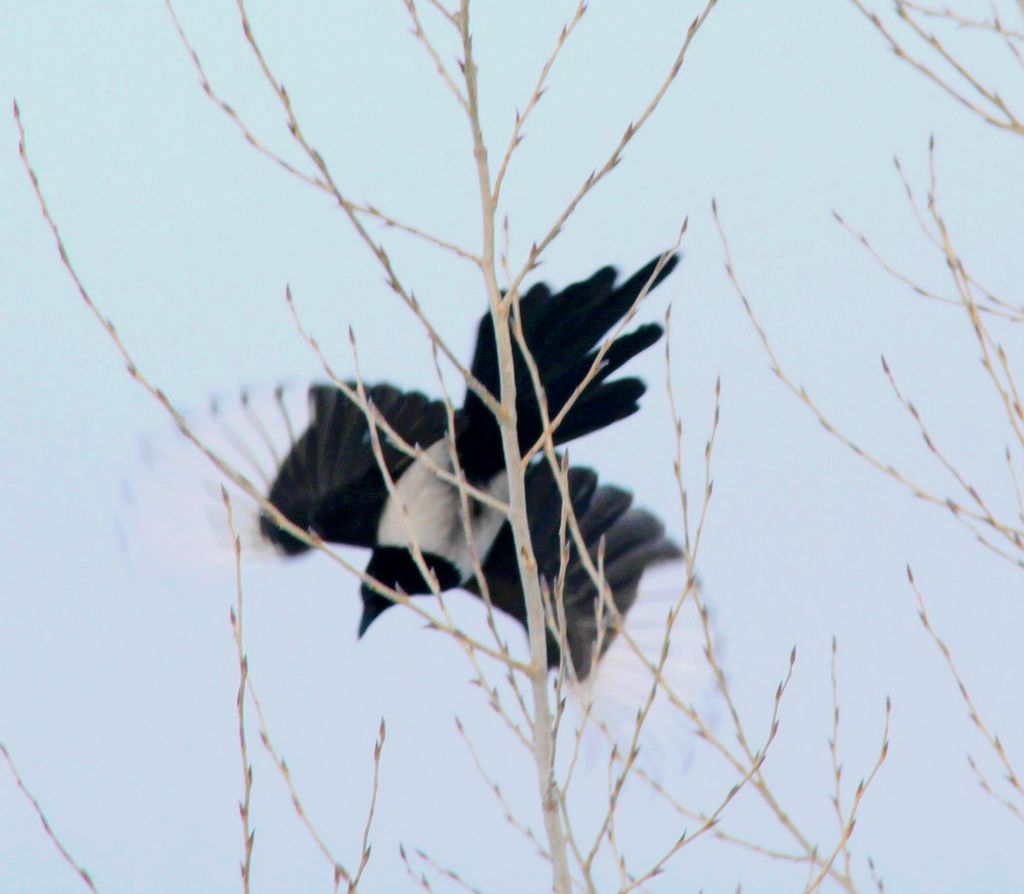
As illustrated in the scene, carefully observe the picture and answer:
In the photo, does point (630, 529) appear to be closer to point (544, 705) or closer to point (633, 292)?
point (633, 292)

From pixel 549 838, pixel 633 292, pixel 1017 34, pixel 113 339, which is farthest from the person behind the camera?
pixel 633 292

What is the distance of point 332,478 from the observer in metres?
3.79

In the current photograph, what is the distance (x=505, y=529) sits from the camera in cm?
405

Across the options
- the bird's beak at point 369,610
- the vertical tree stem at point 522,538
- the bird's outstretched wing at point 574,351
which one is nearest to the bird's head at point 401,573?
the bird's beak at point 369,610

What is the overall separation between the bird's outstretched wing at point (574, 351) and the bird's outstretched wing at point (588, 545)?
60 centimetres

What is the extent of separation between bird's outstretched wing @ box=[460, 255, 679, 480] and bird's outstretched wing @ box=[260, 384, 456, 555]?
0.53 m

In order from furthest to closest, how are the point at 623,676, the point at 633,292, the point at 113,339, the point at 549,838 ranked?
the point at 623,676, the point at 633,292, the point at 113,339, the point at 549,838

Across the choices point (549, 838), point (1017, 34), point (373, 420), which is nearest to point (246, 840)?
point (549, 838)

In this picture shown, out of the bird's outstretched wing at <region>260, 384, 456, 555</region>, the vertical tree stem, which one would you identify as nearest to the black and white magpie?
the bird's outstretched wing at <region>260, 384, 456, 555</region>

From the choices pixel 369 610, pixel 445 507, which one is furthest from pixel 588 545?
pixel 369 610

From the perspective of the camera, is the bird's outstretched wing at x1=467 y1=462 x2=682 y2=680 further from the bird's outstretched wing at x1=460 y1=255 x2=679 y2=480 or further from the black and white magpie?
the bird's outstretched wing at x1=460 y1=255 x2=679 y2=480

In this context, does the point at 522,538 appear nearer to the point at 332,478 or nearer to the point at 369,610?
the point at 332,478

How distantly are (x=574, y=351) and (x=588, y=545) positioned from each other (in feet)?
3.56

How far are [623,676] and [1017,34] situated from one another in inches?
70.5
